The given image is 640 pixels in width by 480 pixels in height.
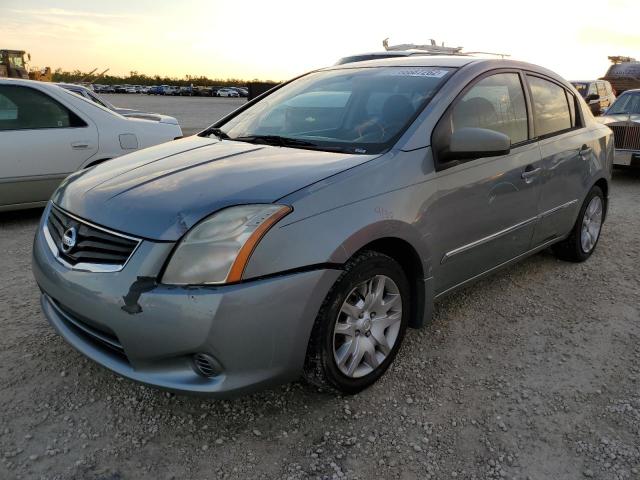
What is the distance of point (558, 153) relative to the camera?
12.4ft

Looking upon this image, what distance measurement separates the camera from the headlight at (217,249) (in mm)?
2076

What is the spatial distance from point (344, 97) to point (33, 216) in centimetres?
413

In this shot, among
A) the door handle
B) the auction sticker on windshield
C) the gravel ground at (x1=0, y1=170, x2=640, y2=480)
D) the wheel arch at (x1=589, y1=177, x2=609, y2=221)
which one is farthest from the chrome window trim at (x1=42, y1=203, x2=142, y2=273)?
the wheel arch at (x1=589, y1=177, x2=609, y2=221)

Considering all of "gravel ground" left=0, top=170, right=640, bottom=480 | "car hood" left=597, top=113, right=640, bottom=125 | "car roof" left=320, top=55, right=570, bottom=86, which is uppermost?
"car roof" left=320, top=55, right=570, bottom=86

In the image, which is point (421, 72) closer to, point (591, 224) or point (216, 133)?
point (216, 133)

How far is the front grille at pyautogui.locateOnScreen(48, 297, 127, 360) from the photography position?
89.0 inches

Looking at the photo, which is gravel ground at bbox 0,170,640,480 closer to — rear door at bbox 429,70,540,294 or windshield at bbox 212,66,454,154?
rear door at bbox 429,70,540,294

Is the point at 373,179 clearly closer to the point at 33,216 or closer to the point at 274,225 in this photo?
the point at 274,225

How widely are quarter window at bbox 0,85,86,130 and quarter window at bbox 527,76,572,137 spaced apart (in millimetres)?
4368

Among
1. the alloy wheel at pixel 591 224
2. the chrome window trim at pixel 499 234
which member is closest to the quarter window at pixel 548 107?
the chrome window trim at pixel 499 234

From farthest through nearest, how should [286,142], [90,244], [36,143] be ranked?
[36,143] → [286,142] → [90,244]

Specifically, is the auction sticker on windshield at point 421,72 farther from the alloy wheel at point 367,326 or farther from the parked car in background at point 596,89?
the parked car in background at point 596,89

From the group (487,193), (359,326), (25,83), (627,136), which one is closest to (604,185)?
(487,193)

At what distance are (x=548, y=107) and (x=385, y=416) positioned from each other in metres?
2.60
